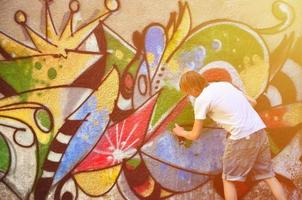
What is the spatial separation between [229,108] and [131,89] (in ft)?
3.51

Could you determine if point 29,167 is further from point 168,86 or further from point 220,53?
point 220,53

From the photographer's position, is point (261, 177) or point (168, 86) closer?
point (261, 177)

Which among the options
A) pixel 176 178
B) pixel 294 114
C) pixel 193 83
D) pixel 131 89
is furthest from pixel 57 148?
pixel 294 114

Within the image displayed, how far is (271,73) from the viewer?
5027 mm

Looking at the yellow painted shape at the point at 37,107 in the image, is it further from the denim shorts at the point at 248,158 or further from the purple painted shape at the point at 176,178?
the denim shorts at the point at 248,158

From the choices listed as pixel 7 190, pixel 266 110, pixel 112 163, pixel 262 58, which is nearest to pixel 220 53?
pixel 262 58

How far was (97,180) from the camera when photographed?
16.5ft

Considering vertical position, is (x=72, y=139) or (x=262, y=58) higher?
(x=262, y=58)

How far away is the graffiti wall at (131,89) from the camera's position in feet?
16.2

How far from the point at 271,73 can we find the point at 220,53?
1.79 ft

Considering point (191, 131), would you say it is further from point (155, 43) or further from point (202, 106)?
point (155, 43)

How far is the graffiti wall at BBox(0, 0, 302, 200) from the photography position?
493cm

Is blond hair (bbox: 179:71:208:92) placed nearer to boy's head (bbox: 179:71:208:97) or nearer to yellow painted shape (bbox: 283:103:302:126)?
boy's head (bbox: 179:71:208:97)

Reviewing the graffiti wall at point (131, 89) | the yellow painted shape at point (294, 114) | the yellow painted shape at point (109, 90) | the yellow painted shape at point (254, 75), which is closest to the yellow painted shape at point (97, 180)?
the graffiti wall at point (131, 89)
